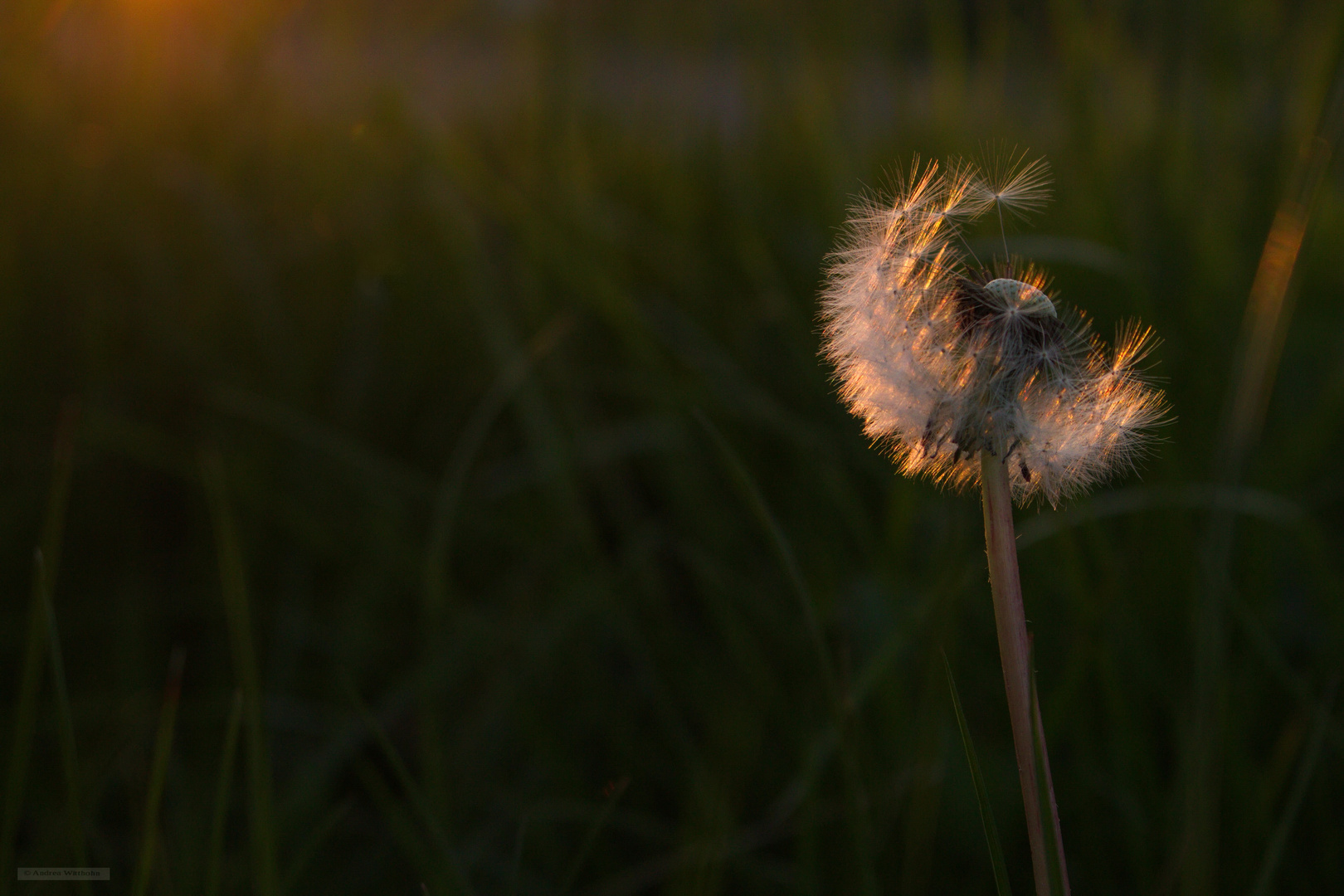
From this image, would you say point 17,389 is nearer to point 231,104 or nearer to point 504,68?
point 231,104

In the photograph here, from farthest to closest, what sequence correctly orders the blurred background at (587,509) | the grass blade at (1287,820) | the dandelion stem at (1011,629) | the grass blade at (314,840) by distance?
the blurred background at (587,509)
the grass blade at (314,840)
the grass blade at (1287,820)
the dandelion stem at (1011,629)

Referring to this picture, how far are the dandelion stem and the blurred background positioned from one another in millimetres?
137

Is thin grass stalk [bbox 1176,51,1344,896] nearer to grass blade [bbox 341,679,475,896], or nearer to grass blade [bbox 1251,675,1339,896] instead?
grass blade [bbox 1251,675,1339,896]

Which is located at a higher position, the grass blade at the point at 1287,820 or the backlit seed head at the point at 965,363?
the backlit seed head at the point at 965,363

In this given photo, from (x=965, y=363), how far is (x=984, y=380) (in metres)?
0.02

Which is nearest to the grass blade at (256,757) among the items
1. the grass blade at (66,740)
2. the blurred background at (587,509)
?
the blurred background at (587,509)

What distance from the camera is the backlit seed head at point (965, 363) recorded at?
0.44 meters

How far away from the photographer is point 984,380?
1.46 ft

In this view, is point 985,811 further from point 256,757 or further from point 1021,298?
point 256,757

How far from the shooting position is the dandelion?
1.29 ft

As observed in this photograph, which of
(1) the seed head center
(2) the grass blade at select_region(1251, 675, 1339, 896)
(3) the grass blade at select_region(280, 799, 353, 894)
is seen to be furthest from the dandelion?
(3) the grass blade at select_region(280, 799, 353, 894)

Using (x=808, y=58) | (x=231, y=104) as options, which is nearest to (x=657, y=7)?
(x=808, y=58)

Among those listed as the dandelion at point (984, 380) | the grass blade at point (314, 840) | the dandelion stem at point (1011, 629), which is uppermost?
the dandelion at point (984, 380)

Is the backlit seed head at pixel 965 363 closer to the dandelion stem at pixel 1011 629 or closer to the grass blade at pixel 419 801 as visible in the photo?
the dandelion stem at pixel 1011 629
